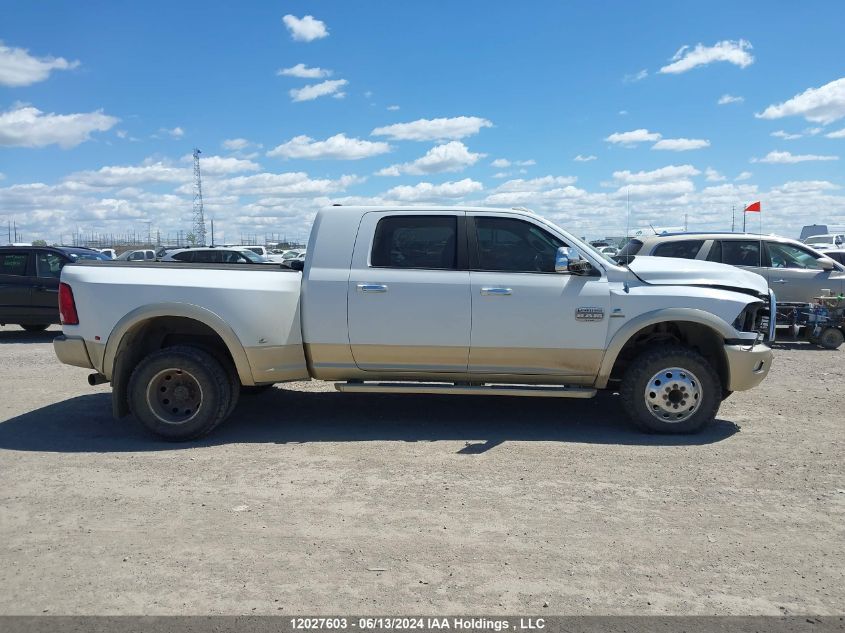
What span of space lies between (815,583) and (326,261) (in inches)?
172

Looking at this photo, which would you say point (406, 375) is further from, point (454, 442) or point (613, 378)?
point (613, 378)

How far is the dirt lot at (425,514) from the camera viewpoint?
3.46 metres

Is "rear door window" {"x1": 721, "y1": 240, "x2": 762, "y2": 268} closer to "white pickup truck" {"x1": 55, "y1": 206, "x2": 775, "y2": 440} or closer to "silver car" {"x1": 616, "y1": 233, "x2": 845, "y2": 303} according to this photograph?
"silver car" {"x1": 616, "y1": 233, "x2": 845, "y2": 303}

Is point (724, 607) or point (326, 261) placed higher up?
point (326, 261)

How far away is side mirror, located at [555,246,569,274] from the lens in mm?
5898

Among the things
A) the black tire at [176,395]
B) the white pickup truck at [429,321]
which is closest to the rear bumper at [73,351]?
the white pickup truck at [429,321]

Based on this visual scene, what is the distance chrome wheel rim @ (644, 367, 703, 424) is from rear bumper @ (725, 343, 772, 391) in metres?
0.34

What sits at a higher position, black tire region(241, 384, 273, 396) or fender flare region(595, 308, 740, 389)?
fender flare region(595, 308, 740, 389)

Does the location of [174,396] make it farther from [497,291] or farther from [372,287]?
[497,291]

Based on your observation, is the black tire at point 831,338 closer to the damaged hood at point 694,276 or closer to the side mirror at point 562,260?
the damaged hood at point 694,276

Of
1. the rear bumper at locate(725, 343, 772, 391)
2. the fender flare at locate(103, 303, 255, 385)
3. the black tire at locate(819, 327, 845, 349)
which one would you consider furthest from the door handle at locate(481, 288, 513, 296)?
the black tire at locate(819, 327, 845, 349)

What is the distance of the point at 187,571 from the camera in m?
3.68

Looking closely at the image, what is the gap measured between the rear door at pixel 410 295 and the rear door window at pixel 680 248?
22.2 ft

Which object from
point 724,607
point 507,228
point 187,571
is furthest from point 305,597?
point 507,228
